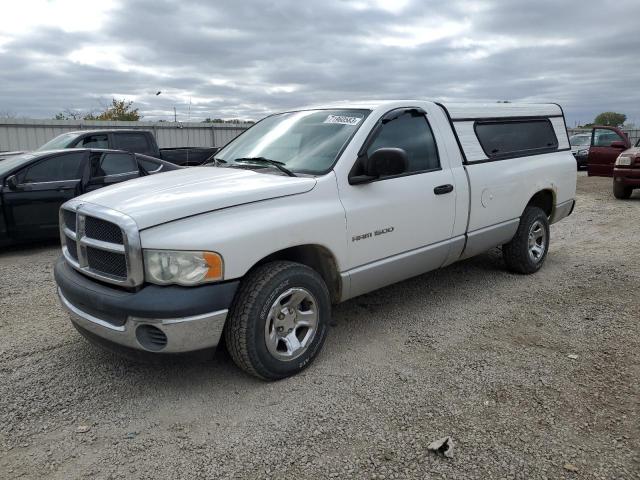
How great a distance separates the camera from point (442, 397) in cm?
334

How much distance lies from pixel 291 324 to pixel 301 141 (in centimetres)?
150

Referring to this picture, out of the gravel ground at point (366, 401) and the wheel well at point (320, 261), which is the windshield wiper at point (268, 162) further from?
the gravel ground at point (366, 401)

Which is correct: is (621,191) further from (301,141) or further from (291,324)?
(291,324)

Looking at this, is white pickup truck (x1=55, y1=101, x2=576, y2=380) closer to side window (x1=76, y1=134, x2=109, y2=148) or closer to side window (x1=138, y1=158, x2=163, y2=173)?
side window (x1=138, y1=158, x2=163, y2=173)

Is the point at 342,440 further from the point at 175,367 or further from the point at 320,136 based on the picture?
the point at 320,136

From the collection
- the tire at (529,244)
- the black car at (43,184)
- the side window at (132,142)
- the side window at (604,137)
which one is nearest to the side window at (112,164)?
the black car at (43,184)

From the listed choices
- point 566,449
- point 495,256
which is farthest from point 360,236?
point 495,256

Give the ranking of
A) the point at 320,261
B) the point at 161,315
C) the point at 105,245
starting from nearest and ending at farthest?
the point at 161,315
the point at 105,245
the point at 320,261

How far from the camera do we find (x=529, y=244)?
19.2 feet

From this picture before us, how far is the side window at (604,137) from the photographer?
583 inches

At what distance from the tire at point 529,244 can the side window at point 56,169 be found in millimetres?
6141

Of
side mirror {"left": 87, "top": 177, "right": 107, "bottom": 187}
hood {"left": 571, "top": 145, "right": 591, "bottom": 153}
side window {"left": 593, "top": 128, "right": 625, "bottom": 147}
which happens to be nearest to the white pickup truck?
side mirror {"left": 87, "top": 177, "right": 107, "bottom": 187}

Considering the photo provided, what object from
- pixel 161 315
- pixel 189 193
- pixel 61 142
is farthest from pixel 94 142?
pixel 161 315

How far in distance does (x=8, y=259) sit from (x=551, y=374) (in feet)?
21.9
